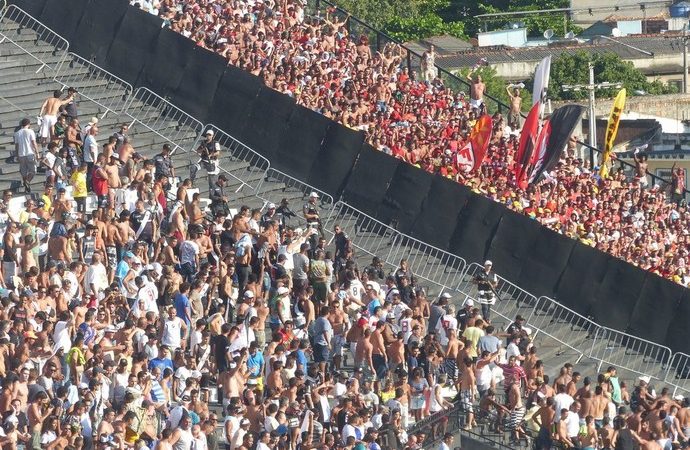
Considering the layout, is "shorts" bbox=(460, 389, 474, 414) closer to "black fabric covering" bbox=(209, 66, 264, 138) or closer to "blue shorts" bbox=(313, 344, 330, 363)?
"blue shorts" bbox=(313, 344, 330, 363)

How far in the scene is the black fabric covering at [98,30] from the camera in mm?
37469

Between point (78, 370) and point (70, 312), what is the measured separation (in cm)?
126

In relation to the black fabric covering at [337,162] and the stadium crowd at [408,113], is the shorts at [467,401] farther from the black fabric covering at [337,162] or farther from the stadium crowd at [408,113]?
the stadium crowd at [408,113]

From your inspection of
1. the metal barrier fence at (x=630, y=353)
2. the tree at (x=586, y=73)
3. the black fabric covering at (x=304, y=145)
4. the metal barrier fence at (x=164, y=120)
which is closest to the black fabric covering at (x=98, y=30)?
the metal barrier fence at (x=164, y=120)

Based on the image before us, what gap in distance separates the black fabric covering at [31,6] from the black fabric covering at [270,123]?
5175mm

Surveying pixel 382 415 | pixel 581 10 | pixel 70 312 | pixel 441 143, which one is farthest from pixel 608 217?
pixel 581 10

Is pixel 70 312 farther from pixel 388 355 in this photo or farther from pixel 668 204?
pixel 668 204

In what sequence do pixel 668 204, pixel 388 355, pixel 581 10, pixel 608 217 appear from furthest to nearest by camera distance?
pixel 581 10, pixel 668 204, pixel 608 217, pixel 388 355

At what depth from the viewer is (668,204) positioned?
44312mm

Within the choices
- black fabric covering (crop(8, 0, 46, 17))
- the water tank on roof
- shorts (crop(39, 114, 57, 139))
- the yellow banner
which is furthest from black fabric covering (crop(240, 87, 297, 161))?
the water tank on roof

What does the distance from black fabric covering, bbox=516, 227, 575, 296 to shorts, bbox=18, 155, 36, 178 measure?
9.80 meters

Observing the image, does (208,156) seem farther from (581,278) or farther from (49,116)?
(581,278)

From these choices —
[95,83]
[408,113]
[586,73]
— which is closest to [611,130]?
[408,113]

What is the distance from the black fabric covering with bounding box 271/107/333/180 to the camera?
1438 inches
